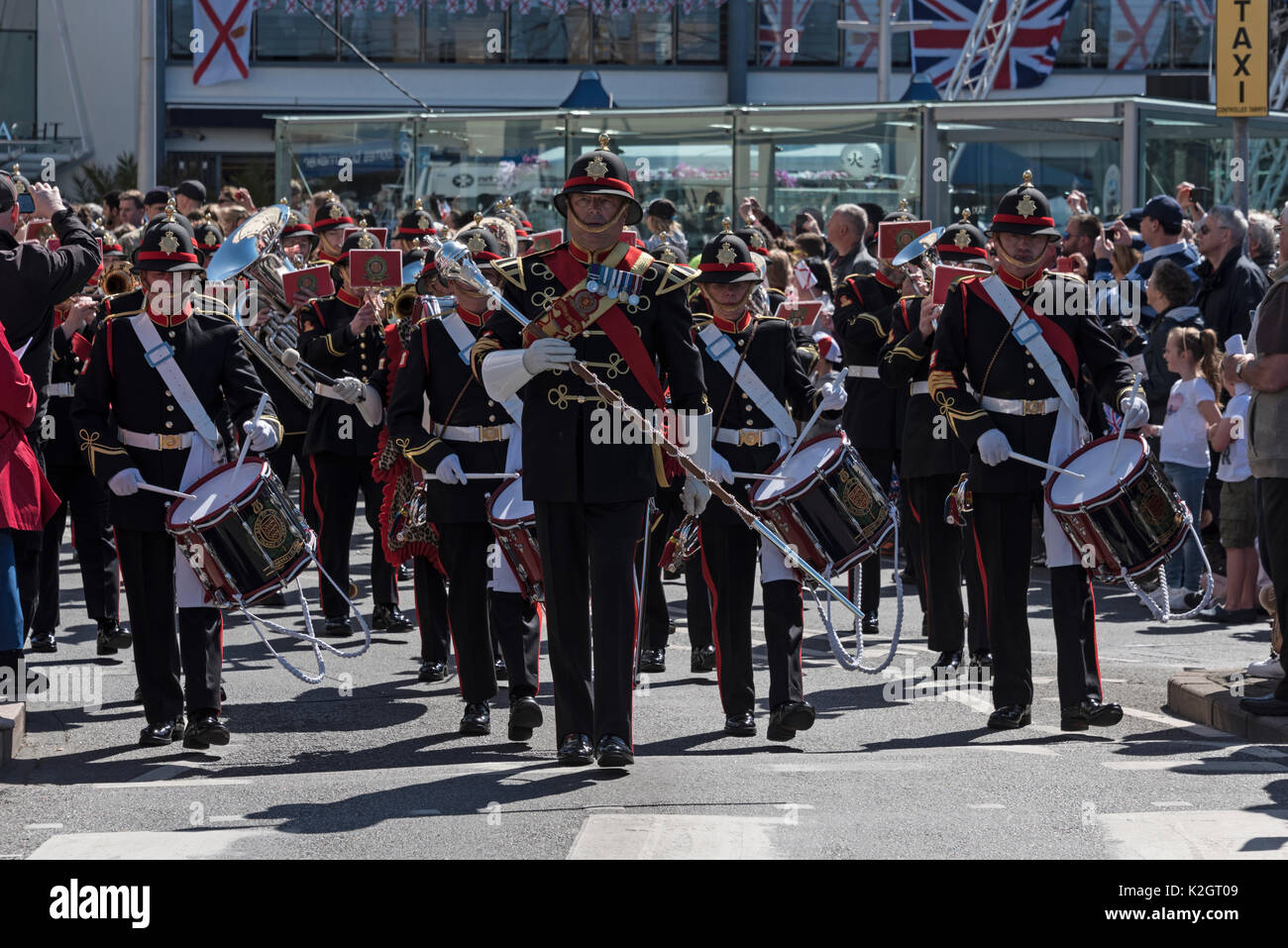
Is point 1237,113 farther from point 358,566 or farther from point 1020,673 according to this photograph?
point 358,566

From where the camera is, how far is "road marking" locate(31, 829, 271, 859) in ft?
19.4

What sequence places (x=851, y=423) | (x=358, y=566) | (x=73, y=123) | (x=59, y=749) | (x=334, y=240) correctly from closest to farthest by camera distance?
(x=59, y=749) < (x=851, y=423) < (x=334, y=240) < (x=358, y=566) < (x=73, y=123)

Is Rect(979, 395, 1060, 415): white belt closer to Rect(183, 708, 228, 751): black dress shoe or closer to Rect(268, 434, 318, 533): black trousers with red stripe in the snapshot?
Rect(183, 708, 228, 751): black dress shoe

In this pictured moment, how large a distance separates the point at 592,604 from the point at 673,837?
56.4 inches

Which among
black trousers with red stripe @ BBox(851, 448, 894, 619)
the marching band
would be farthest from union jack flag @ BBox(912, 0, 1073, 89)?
the marching band

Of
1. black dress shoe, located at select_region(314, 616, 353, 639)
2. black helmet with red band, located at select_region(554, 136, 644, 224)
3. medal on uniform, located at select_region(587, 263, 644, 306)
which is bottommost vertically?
black dress shoe, located at select_region(314, 616, 353, 639)

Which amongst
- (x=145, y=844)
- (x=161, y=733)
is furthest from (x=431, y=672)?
(x=145, y=844)

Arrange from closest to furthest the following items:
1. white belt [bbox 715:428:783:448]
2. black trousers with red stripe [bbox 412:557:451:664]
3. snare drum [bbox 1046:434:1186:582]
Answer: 1. snare drum [bbox 1046:434:1186:582]
2. white belt [bbox 715:428:783:448]
3. black trousers with red stripe [bbox 412:557:451:664]

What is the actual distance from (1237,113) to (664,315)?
161 inches

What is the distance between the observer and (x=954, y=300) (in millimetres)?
8352

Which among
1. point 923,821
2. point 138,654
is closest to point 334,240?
point 138,654

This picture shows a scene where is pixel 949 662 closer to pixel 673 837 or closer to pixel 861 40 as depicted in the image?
pixel 673 837

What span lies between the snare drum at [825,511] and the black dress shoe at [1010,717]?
0.88 meters

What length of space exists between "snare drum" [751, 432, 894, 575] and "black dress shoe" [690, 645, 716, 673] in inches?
79.5
